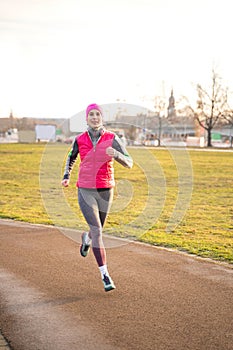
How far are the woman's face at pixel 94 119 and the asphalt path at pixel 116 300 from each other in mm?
1889

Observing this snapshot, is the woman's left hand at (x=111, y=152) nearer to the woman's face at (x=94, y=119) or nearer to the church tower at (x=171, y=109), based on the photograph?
the woman's face at (x=94, y=119)

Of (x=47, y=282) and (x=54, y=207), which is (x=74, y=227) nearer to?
(x=54, y=207)

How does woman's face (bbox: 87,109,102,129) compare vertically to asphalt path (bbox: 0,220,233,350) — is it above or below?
above

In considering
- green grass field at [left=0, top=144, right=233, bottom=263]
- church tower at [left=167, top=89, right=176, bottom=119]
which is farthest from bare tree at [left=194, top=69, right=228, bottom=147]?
green grass field at [left=0, top=144, right=233, bottom=263]

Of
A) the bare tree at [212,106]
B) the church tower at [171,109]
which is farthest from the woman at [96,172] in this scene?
the bare tree at [212,106]

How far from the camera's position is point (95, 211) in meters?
6.08

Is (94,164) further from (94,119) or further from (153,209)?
(153,209)

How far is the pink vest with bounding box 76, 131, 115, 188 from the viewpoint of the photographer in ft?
19.9

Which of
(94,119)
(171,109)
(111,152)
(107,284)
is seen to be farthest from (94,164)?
(171,109)

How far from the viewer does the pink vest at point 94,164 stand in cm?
607

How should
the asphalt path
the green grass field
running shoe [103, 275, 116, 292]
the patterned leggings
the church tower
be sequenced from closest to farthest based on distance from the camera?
the asphalt path
running shoe [103, 275, 116, 292]
the patterned leggings
the green grass field
the church tower

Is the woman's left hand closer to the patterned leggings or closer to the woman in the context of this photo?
the woman

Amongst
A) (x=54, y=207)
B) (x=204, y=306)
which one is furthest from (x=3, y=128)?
(x=204, y=306)

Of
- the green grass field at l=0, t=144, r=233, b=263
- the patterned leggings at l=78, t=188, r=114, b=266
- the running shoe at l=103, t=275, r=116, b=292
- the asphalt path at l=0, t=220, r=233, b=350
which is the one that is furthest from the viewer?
the green grass field at l=0, t=144, r=233, b=263
